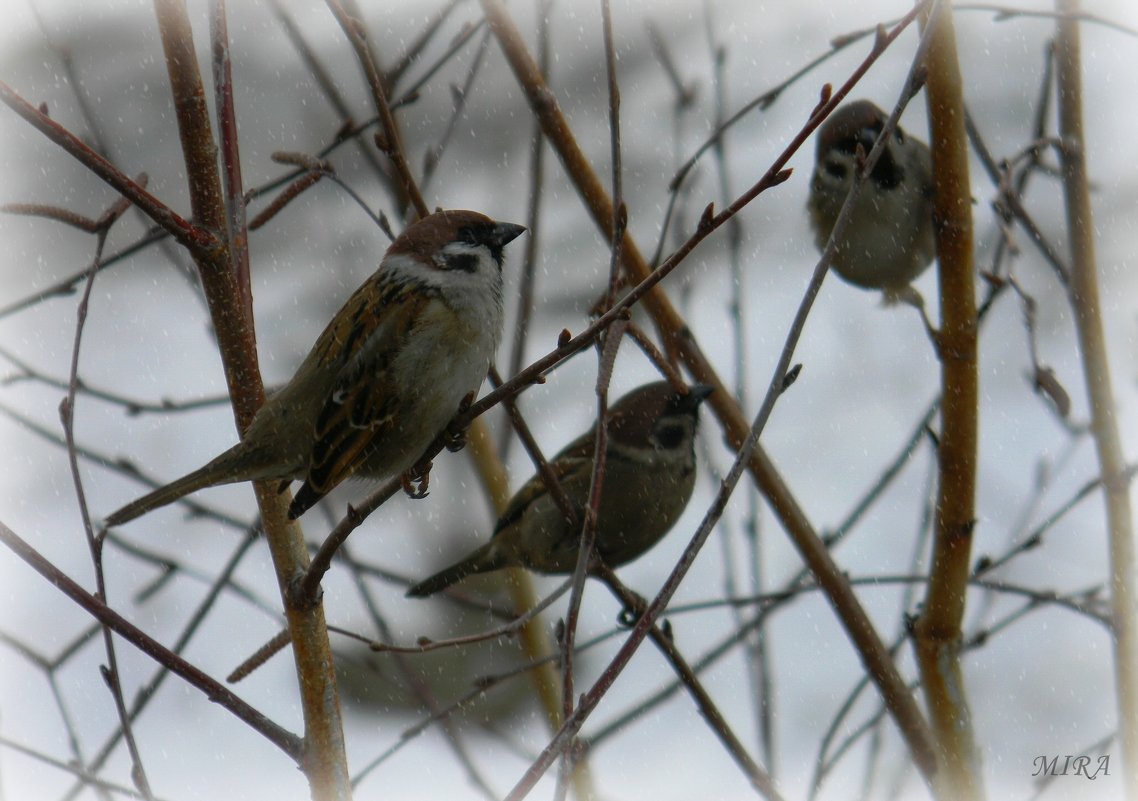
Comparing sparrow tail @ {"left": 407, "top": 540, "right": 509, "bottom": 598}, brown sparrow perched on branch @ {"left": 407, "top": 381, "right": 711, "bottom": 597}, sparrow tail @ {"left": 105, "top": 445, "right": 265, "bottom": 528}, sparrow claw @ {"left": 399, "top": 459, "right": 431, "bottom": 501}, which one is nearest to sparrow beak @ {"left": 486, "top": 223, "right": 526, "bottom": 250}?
sparrow claw @ {"left": 399, "top": 459, "right": 431, "bottom": 501}

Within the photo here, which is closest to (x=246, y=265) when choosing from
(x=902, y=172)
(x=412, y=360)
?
(x=412, y=360)

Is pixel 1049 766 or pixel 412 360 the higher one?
pixel 412 360

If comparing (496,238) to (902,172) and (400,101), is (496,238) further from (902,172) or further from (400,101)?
(902,172)

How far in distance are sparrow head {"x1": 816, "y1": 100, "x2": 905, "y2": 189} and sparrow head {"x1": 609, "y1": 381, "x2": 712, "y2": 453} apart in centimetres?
116

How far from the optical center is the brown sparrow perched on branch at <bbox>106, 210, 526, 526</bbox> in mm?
3066

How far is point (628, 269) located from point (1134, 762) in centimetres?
155

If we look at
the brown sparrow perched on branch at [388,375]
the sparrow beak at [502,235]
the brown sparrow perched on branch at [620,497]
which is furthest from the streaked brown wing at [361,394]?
the brown sparrow perched on branch at [620,497]

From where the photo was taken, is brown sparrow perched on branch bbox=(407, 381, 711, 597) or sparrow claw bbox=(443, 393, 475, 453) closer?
sparrow claw bbox=(443, 393, 475, 453)

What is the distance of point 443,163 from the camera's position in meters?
8.84

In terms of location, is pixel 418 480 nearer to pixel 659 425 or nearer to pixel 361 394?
pixel 361 394

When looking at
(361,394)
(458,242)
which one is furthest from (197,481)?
(458,242)

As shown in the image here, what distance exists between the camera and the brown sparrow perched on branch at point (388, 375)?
121 inches

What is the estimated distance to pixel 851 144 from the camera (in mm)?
5031

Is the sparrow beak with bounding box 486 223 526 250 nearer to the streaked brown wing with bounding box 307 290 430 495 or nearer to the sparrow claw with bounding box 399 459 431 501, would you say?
the streaked brown wing with bounding box 307 290 430 495
